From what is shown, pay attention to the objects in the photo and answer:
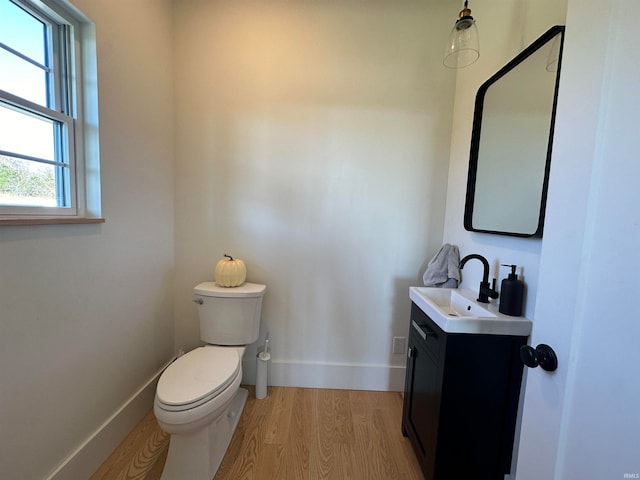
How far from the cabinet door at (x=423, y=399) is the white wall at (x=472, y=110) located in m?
0.47

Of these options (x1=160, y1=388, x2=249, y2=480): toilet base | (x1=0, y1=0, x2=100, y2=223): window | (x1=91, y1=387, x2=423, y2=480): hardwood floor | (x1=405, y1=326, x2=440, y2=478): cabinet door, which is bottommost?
(x1=91, y1=387, x2=423, y2=480): hardwood floor

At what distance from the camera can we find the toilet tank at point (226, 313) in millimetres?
1656

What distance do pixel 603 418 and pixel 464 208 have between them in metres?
1.27

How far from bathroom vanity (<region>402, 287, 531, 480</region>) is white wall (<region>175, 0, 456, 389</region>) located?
2.58 ft

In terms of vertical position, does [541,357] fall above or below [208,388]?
above

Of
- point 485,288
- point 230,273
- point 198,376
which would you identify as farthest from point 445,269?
point 198,376

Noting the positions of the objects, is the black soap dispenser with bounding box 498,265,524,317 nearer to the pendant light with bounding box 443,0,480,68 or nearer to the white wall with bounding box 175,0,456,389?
the white wall with bounding box 175,0,456,389

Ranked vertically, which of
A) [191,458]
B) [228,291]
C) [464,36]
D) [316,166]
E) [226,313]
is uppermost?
[464,36]

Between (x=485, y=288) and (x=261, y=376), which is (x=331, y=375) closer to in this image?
(x=261, y=376)

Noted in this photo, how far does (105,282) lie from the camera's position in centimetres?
131

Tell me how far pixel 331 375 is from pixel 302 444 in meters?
0.53

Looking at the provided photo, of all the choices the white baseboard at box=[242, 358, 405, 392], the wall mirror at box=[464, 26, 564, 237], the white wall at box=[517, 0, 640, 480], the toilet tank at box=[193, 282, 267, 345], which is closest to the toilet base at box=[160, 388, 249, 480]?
the toilet tank at box=[193, 282, 267, 345]

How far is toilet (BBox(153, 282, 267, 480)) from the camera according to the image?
3.67 ft

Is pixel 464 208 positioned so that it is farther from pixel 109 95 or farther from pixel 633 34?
pixel 109 95
